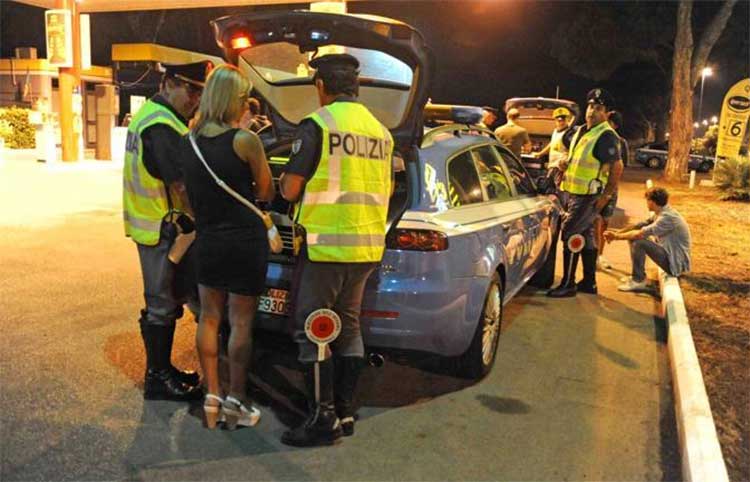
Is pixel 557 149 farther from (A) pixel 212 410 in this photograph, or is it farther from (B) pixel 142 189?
(A) pixel 212 410

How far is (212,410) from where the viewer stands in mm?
3717

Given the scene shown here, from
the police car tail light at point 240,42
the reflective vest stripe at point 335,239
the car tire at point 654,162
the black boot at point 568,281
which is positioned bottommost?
the black boot at point 568,281

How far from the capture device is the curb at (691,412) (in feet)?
10.7

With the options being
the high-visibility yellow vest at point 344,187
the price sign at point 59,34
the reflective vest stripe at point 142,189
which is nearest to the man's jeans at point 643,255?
the high-visibility yellow vest at point 344,187

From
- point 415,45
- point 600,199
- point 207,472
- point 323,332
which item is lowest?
point 207,472

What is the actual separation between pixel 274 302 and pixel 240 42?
1655 mm

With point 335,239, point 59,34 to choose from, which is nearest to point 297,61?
point 335,239

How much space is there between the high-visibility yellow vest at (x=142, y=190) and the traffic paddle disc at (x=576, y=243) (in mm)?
4219

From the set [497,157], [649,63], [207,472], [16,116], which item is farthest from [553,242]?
[649,63]

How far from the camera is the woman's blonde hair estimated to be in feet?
11.3

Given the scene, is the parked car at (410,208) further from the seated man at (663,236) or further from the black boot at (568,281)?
the seated man at (663,236)

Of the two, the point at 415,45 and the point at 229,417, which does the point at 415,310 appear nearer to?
the point at 229,417

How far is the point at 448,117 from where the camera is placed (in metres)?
5.46

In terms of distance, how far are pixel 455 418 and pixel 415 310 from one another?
2.26 ft
